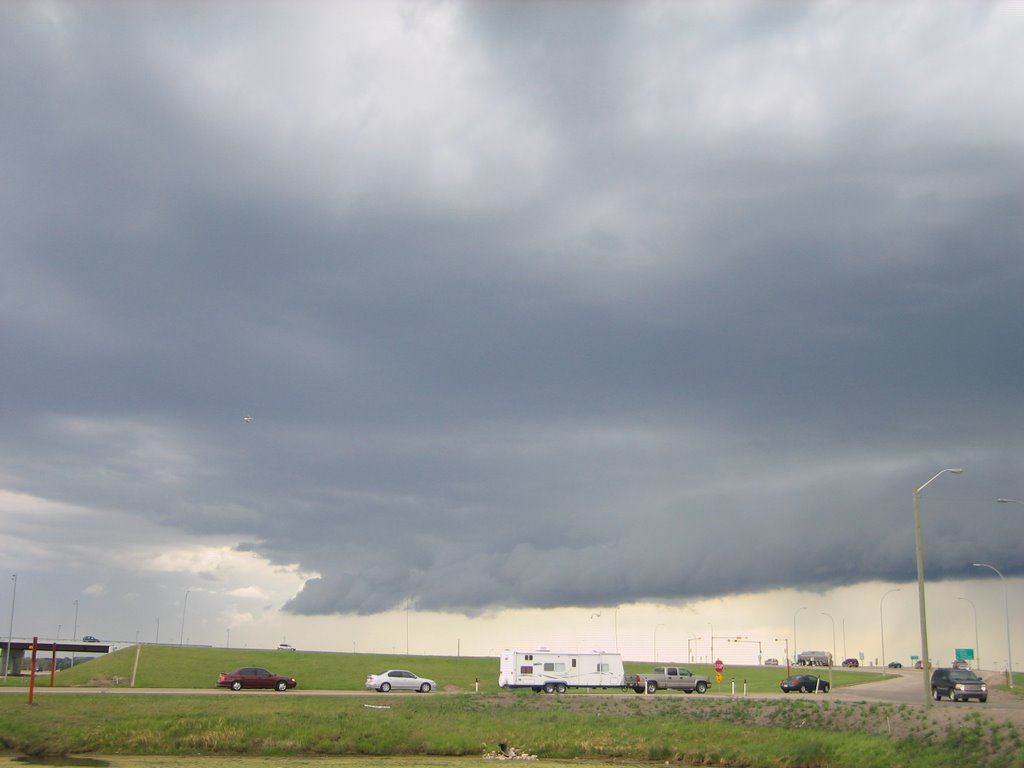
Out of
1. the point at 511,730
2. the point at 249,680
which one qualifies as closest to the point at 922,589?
the point at 511,730

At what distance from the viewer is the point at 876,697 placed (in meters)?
75.1

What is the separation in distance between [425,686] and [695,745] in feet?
125

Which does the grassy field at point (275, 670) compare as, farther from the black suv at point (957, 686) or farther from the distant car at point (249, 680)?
the black suv at point (957, 686)

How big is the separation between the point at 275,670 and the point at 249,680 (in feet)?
92.0

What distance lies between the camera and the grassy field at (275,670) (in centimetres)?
9088

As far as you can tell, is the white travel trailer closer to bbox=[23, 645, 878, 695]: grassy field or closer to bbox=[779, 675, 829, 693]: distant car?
bbox=[23, 645, 878, 695]: grassy field

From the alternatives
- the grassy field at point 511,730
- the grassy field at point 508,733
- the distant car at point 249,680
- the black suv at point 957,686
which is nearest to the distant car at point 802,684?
the black suv at point 957,686

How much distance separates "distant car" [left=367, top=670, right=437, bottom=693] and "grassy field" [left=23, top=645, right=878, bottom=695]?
454 centimetres

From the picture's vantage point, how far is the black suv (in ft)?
217

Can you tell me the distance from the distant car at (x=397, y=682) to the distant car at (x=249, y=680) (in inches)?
288

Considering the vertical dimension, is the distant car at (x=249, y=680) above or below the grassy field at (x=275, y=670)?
above

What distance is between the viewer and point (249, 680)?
76875 mm

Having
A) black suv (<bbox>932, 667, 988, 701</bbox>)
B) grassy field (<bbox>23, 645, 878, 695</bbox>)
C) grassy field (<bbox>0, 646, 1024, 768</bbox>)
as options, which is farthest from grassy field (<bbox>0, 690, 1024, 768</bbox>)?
grassy field (<bbox>23, 645, 878, 695</bbox>)

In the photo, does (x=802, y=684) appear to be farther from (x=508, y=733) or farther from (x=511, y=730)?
(x=508, y=733)
